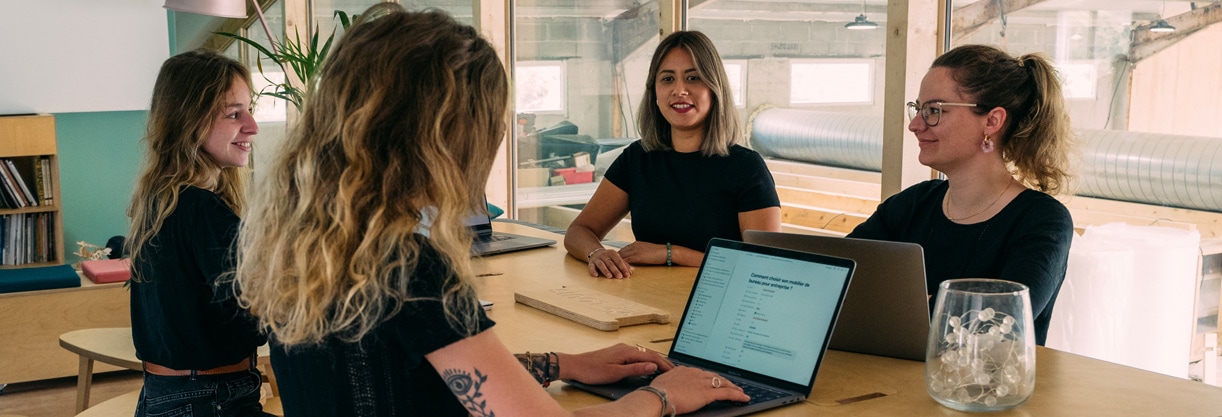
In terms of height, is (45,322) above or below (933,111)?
below

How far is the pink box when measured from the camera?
4.66m

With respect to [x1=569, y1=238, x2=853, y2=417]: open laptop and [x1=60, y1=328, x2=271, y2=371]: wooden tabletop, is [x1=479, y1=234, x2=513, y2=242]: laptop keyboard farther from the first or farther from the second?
[x1=569, y1=238, x2=853, y2=417]: open laptop

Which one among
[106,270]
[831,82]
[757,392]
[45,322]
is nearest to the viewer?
[757,392]

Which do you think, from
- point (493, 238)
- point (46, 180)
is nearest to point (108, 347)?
point (493, 238)

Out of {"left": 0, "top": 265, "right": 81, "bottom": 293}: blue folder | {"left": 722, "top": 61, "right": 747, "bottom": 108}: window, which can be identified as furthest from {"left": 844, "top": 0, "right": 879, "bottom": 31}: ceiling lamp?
{"left": 0, "top": 265, "right": 81, "bottom": 293}: blue folder

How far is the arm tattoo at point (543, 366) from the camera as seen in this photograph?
1745 mm

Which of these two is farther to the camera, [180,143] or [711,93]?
[711,93]

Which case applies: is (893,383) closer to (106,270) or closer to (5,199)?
(106,270)

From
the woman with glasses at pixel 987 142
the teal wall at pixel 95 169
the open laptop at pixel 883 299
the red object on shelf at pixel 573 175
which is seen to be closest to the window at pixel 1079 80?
the woman with glasses at pixel 987 142

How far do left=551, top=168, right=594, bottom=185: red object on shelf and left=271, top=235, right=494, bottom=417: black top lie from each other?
4.24 meters

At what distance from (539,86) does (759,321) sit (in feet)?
13.8

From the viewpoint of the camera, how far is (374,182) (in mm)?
1285

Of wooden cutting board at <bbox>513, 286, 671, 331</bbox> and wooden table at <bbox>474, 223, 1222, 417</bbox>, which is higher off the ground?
wooden cutting board at <bbox>513, 286, 671, 331</bbox>

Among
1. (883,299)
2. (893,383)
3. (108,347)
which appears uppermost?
(883,299)
